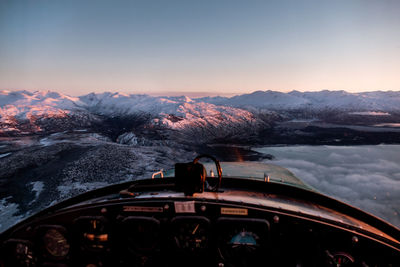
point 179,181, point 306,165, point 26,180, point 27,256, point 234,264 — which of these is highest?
point 179,181

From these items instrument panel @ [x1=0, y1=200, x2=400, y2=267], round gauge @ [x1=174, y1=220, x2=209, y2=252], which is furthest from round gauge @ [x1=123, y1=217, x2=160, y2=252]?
round gauge @ [x1=174, y1=220, x2=209, y2=252]

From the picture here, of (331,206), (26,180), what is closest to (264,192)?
(331,206)

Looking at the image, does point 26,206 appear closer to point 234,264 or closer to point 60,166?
point 60,166

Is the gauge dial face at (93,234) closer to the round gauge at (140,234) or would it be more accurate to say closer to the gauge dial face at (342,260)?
the round gauge at (140,234)

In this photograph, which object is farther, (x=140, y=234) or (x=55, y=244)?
(x=55, y=244)

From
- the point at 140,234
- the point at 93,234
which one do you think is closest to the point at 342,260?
the point at 140,234

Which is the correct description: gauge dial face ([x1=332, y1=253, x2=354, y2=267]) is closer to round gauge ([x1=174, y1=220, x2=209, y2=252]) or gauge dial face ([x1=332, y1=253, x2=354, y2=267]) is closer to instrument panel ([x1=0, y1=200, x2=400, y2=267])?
instrument panel ([x1=0, y1=200, x2=400, y2=267])

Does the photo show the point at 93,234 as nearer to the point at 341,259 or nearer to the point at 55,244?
the point at 55,244
